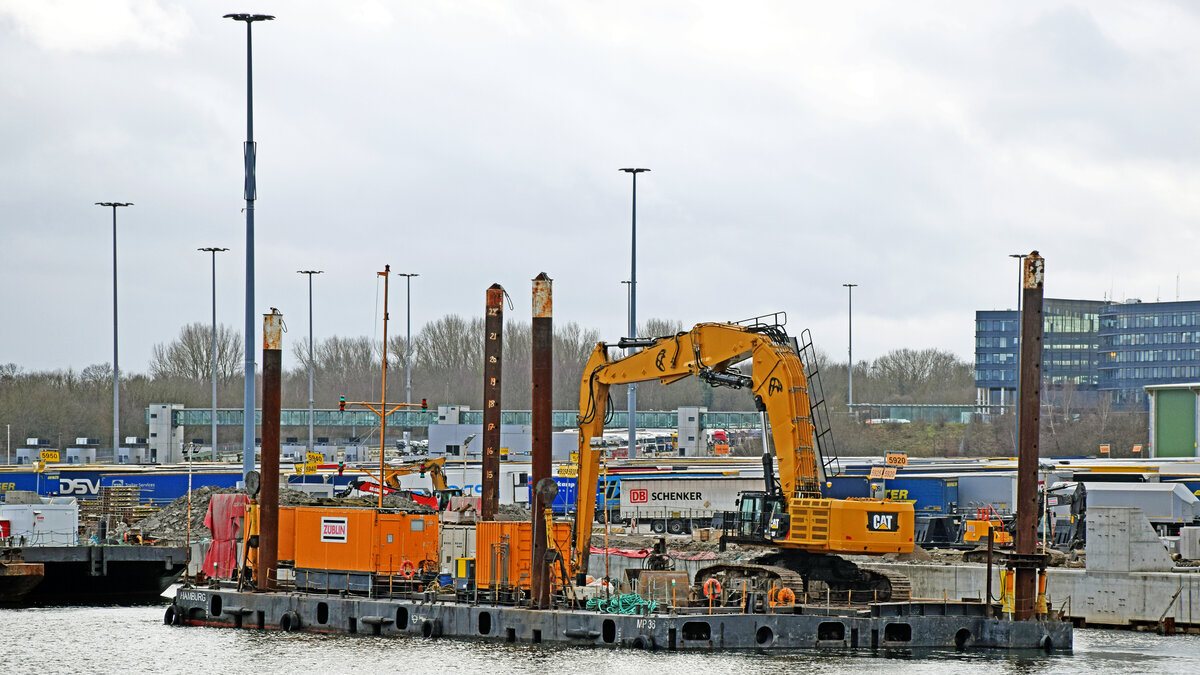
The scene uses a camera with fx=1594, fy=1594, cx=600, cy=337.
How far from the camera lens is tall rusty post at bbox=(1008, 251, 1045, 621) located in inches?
1502

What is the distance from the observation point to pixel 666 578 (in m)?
42.3

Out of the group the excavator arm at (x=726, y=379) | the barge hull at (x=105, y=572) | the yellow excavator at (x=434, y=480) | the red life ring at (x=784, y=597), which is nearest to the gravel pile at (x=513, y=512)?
the yellow excavator at (x=434, y=480)

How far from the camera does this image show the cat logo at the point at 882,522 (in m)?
42.0

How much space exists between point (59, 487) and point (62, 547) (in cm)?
3579

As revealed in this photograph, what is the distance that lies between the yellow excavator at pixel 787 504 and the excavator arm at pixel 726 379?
3 cm

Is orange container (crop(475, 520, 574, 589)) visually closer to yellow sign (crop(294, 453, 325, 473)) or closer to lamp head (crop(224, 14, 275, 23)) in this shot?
lamp head (crop(224, 14, 275, 23))

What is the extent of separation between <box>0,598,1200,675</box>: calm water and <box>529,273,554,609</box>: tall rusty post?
6.08ft

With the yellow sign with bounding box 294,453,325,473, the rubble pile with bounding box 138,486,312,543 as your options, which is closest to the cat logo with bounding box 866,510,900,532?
the rubble pile with bounding box 138,486,312,543

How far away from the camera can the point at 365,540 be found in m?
44.7

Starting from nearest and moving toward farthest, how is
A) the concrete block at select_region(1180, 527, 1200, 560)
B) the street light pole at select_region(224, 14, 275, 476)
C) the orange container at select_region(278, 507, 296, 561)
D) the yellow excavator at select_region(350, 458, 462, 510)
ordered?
the orange container at select_region(278, 507, 296, 561)
the street light pole at select_region(224, 14, 275, 476)
the concrete block at select_region(1180, 527, 1200, 560)
the yellow excavator at select_region(350, 458, 462, 510)

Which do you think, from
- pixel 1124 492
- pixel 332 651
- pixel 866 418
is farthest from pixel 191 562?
pixel 866 418

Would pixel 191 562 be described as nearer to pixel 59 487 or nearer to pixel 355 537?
pixel 355 537

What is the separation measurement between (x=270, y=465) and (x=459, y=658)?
9.70 meters

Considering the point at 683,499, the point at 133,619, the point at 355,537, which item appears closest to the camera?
the point at 355,537
